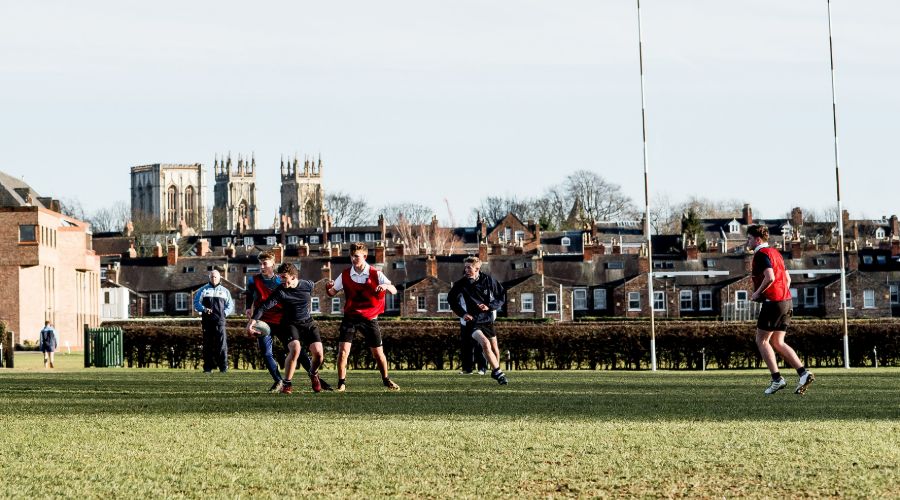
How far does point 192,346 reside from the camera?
104 feet

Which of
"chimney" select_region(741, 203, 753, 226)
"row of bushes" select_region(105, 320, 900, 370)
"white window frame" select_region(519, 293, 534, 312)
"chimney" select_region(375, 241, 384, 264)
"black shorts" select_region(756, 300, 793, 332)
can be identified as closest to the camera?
"black shorts" select_region(756, 300, 793, 332)

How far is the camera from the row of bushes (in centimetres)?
3083

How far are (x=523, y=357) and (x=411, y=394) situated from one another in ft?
47.1

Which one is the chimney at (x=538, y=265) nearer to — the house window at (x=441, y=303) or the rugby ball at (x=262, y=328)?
the house window at (x=441, y=303)

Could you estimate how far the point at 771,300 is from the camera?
16.2 m

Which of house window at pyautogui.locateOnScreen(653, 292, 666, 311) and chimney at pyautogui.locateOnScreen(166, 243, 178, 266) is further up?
chimney at pyautogui.locateOnScreen(166, 243, 178, 266)

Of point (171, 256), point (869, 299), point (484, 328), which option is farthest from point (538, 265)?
point (484, 328)

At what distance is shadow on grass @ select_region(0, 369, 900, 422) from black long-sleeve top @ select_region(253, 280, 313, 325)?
92 cm

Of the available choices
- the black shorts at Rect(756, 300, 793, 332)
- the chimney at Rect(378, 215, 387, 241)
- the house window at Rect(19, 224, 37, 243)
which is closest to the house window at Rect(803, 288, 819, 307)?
the house window at Rect(19, 224, 37, 243)

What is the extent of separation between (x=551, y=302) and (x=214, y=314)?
2317 inches

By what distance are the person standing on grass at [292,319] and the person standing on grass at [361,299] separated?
331 mm

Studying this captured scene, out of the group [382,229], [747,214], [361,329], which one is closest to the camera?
[361,329]

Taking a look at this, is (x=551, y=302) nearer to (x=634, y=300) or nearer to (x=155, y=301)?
(x=634, y=300)

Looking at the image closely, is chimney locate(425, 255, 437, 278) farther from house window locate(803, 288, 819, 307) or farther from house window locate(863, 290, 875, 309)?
house window locate(863, 290, 875, 309)
